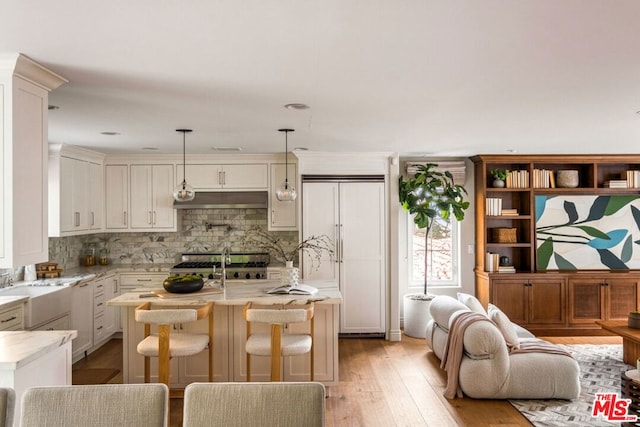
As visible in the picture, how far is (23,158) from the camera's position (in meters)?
2.51

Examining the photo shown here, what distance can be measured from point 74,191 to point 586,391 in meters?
5.74

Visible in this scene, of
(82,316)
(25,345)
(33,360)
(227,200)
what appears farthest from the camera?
(227,200)

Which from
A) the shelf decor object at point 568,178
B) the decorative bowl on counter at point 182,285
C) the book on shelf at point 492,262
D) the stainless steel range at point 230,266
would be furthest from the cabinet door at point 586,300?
the decorative bowl on counter at point 182,285

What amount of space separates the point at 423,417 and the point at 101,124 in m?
3.65

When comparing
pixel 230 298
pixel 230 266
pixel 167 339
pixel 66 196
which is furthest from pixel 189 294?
pixel 66 196

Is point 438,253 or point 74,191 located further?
point 438,253

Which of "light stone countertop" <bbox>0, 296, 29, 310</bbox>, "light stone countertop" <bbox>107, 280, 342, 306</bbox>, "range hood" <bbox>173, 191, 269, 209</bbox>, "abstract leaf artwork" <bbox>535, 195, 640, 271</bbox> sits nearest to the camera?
"light stone countertop" <bbox>0, 296, 29, 310</bbox>

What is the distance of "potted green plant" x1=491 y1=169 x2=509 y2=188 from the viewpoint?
6.38m

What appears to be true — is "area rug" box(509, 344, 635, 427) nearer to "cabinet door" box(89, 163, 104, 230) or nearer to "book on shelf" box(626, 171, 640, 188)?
"book on shelf" box(626, 171, 640, 188)

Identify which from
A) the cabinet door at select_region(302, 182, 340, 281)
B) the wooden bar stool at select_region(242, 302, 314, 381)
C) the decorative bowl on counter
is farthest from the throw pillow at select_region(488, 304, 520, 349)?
the decorative bowl on counter

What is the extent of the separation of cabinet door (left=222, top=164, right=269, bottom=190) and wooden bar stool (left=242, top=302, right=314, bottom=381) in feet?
8.95
